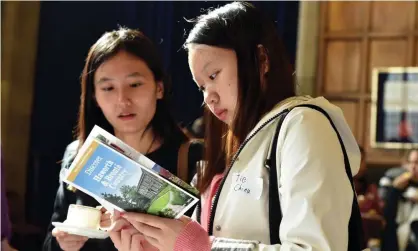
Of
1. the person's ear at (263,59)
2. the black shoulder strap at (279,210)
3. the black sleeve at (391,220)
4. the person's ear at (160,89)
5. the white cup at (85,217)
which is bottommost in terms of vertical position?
the black sleeve at (391,220)

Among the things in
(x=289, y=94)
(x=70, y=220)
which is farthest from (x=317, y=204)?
(x=70, y=220)

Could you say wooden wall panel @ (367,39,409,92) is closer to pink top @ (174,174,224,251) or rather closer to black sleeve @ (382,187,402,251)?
black sleeve @ (382,187,402,251)

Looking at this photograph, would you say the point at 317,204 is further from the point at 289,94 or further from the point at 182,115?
the point at 182,115

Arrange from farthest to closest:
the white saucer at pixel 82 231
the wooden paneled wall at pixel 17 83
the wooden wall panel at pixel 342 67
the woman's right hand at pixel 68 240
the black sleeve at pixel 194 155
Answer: the wooden wall panel at pixel 342 67
the wooden paneled wall at pixel 17 83
the black sleeve at pixel 194 155
the woman's right hand at pixel 68 240
the white saucer at pixel 82 231

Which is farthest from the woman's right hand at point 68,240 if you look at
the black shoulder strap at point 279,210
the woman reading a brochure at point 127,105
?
the black shoulder strap at point 279,210

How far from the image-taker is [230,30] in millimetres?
1104

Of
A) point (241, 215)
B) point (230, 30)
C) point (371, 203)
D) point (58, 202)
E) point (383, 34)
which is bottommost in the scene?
point (371, 203)

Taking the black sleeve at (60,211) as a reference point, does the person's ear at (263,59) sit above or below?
above

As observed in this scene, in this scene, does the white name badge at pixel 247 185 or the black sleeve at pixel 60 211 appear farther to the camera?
the black sleeve at pixel 60 211

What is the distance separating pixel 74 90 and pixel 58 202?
9.71ft

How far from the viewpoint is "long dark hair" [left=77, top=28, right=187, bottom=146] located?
1.60 metres

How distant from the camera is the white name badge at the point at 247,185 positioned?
3.32 feet

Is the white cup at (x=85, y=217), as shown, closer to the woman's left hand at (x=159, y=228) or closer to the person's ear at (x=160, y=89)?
the woman's left hand at (x=159, y=228)

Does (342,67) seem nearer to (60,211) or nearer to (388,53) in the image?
(388,53)
